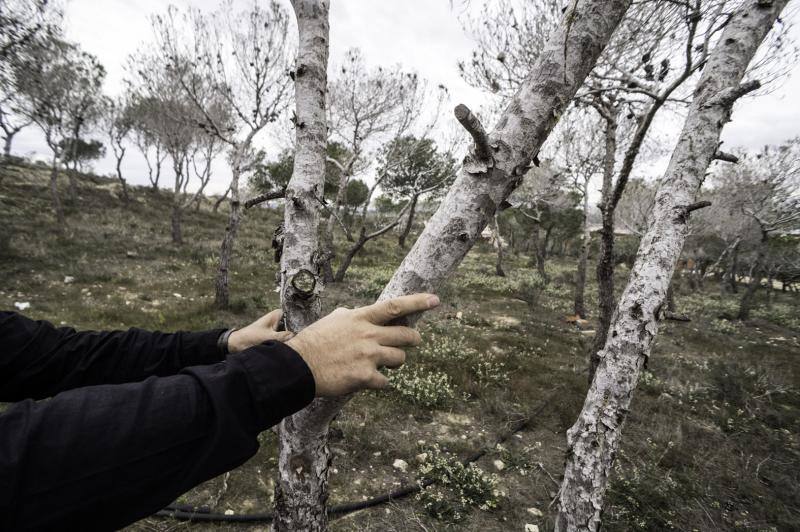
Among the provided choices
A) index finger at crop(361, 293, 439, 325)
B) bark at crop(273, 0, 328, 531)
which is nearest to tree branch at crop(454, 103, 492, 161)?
index finger at crop(361, 293, 439, 325)

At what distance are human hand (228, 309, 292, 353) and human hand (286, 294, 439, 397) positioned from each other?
2.61 ft

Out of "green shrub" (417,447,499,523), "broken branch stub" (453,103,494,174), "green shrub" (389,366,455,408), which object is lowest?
"green shrub" (417,447,499,523)

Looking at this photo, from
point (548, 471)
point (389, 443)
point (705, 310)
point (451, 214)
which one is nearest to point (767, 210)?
point (705, 310)

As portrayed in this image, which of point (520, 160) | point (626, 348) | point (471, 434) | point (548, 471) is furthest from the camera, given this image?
point (471, 434)

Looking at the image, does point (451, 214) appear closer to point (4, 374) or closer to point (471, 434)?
point (4, 374)

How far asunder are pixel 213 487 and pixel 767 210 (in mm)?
22936

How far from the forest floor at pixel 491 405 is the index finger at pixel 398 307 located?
2963 millimetres

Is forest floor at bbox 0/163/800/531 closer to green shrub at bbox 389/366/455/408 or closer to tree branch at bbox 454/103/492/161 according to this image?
green shrub at bbox 389/366/455/408

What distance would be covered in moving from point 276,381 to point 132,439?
0.36 metres

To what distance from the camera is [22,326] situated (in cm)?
168

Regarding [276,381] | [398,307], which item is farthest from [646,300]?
[276,381]

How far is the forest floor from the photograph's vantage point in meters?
3.39

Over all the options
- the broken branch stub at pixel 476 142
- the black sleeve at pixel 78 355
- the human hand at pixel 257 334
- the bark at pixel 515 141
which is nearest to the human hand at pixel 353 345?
the bark at pixel 515 141

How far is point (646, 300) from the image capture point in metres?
2.65
